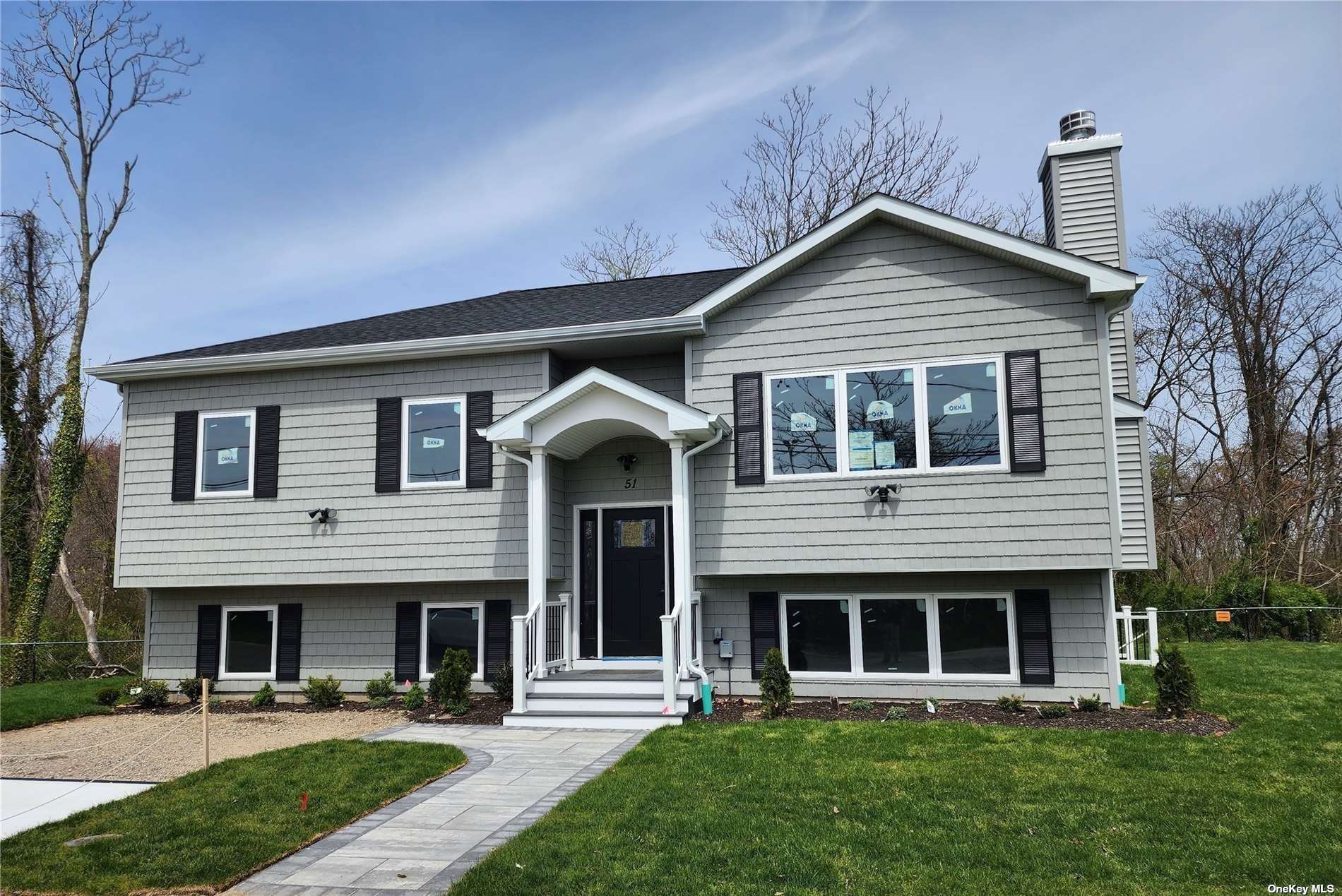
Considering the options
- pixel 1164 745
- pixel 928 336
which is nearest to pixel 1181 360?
pixel 928 336

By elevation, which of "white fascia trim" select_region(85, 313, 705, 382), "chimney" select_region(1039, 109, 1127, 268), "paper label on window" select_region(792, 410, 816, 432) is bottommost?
"paper label on window" select_region(792, 410, 816, 432)

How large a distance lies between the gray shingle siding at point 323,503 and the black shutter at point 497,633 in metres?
0.66

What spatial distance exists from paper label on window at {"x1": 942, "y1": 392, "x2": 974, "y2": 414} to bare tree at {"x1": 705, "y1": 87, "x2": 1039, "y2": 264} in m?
12.1

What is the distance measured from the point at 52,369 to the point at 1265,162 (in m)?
28.5

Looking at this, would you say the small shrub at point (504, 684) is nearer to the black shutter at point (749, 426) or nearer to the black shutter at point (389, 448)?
the black shutter at point (389, 448)

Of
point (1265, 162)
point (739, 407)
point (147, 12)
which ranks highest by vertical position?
point (147, 12)

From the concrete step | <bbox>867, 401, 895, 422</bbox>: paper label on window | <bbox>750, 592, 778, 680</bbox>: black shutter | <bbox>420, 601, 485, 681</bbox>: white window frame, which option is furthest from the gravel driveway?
<bbox>867, 401, 895, 422</bbox>: paper label on window

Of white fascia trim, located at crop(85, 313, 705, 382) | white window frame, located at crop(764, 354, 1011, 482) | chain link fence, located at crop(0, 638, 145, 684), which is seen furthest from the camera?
chain link fence, located at crop(0, 638, 145, 684)

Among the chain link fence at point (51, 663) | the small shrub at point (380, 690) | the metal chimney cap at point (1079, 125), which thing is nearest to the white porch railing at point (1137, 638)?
the metal chimney cap at point (1079, 125)

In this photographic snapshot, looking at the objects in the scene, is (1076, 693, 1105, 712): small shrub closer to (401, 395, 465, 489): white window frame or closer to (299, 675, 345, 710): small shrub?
(401, 395, 465, 489): white window frame

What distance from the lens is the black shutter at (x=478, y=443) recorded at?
36.9 feet

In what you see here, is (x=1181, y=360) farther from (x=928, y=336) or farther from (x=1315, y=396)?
(x=928, y=336)

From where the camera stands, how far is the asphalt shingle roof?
38.0 ft

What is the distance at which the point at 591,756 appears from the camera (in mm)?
7723
